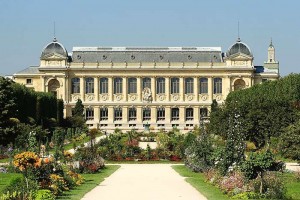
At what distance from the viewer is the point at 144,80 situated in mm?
100125

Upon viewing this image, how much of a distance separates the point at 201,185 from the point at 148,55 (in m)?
74.7

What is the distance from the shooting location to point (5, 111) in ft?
125

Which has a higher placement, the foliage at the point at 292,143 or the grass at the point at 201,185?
the foliage at the point at 292,143

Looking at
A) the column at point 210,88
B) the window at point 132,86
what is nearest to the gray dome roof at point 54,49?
the window at point 132,86

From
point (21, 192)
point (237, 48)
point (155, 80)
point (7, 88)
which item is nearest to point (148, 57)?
point (155, 80)

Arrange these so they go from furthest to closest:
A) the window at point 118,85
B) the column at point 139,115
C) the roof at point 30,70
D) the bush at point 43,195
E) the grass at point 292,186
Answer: the roof at point 30,70
the window at point 118,85
the column at point 139,115
the grass at point 292,186
the bush at point 43,195

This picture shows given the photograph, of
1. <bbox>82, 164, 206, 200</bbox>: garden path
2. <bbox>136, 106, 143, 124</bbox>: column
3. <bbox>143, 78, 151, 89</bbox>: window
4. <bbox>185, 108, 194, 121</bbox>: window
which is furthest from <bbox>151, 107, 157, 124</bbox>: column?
<bbox>82, 164, 206, 200</bbox>: garden path

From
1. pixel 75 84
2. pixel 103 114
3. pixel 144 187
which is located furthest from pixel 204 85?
pixel 144 187

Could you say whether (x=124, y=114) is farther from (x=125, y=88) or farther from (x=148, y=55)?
(x=148, y=55)

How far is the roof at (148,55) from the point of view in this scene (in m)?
100

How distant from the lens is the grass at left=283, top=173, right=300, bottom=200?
22397 mm

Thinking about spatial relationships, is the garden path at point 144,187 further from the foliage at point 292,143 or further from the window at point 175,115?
the window at point 175,115

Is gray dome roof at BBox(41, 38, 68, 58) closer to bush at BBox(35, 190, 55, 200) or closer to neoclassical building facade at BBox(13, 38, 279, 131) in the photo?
neoclassical building facade at BBox(13, 38, 279, 131)

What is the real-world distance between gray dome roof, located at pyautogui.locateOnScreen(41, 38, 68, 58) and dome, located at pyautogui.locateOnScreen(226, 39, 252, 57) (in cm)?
1967
